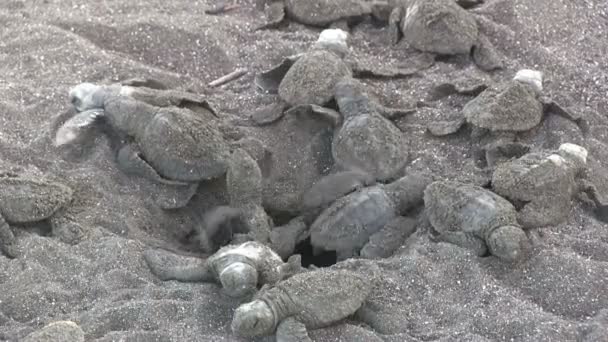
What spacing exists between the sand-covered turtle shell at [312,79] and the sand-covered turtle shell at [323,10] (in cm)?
59

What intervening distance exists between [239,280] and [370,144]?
3.13 feet

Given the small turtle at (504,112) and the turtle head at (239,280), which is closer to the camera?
the turtle head at (239,280)

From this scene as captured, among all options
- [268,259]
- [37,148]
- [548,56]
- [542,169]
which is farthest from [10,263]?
[548,56]

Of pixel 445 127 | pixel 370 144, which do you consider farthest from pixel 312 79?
pixel 445 127

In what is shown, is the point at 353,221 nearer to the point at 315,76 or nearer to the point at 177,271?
the point at 177,271

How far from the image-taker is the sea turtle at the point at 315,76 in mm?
3199

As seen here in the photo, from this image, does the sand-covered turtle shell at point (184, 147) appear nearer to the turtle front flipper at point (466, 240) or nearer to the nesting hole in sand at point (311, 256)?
the nesting hole in sand at point (311, 256)

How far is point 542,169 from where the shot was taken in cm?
266

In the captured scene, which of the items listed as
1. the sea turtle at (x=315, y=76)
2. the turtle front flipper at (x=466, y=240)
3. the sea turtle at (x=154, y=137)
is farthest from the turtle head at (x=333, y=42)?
the turtle front flipper at (x=466, y=240)

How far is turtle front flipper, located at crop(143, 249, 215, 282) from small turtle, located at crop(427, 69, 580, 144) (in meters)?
1.22

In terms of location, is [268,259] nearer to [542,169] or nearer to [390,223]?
[390,223]

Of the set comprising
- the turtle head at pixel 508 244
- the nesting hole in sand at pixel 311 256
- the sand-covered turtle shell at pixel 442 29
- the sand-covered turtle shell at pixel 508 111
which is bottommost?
the nesting hole in sand at pixel 311 256

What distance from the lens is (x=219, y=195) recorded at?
2.91 meters

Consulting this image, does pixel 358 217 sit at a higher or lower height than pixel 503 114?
lower
